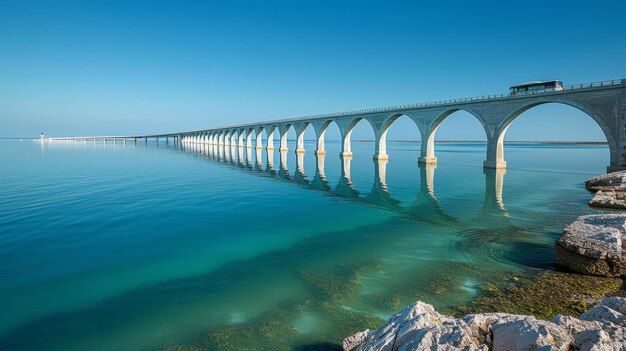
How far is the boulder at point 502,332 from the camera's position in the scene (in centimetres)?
378

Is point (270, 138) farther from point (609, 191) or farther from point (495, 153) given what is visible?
point (609, 191)

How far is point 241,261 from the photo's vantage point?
34.3 feet

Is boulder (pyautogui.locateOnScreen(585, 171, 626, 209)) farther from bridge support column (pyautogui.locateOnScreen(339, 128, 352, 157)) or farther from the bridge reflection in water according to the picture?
bridge support column (pyautogui.locateOnScreen(339, 128, 352, 157))

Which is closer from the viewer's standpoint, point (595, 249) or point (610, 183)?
point (595, 249)

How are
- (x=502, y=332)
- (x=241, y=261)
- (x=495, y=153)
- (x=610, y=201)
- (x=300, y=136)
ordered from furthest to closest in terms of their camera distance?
1. (x=300, y=136)
2. (x=495, y=153)
3. (x=610, y=201)
4. (x=241, y=261)
5. (x=502, y=332)

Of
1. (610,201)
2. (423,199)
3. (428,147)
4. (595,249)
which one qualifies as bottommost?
(423,199)

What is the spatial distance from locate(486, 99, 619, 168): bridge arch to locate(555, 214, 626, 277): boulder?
916 inches

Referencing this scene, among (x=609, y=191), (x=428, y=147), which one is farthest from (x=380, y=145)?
(x=609, y=191)

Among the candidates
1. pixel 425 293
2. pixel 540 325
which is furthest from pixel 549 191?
pixel 540 325

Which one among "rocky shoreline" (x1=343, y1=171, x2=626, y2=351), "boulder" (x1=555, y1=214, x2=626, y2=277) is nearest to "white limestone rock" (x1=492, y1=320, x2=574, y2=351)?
"rocky shoreline" (x1=343, y1=171, x2=626, y2=351)

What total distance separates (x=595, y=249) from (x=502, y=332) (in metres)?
6.71

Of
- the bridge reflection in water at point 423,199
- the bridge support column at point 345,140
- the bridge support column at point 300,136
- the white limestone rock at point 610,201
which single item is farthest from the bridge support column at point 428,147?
the bridge support column at point 300,136

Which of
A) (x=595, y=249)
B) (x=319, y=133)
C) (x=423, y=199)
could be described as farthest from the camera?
(x=319, y=133)

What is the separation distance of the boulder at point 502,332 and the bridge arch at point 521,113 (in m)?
30.0
